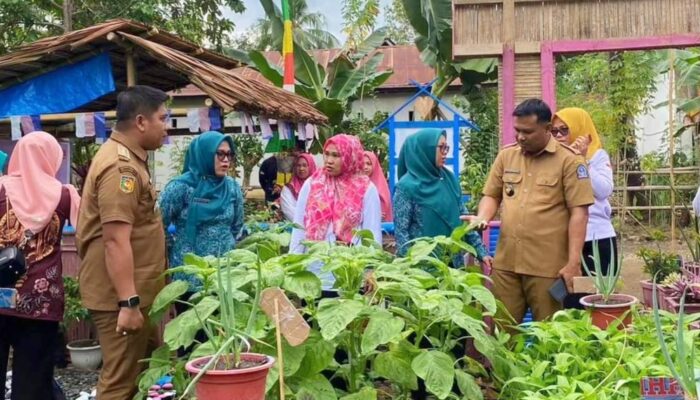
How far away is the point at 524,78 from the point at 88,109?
382 centimetres

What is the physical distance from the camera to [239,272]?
8.69 ft

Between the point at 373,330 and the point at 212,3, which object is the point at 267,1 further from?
the point at 373,330

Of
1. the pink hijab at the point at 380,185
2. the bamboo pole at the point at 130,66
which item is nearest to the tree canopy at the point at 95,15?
the bamboo pole at the point at 130,66

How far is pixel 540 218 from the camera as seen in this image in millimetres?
3506

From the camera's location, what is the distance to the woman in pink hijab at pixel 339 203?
3889mm

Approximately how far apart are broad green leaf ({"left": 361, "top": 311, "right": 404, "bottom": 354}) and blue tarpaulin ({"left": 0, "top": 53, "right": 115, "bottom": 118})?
4055 millimetres

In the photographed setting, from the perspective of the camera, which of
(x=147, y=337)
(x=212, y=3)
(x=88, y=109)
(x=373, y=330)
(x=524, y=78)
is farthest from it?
(x=212, y=3)

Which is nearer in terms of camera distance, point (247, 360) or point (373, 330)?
point (247, 360)

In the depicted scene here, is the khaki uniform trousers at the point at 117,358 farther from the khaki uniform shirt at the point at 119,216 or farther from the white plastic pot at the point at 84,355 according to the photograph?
the white plastic pot at the point at 84,355

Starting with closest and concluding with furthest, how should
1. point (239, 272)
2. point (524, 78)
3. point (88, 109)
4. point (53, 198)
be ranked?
point (239, 272)
point (53, 198)
point (524, 78)
point (88, 109)

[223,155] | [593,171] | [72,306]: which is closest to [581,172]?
[593,171]

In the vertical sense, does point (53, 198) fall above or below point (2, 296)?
above

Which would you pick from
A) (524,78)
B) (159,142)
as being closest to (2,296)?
(159,142)

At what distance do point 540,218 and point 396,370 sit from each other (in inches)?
53.7
